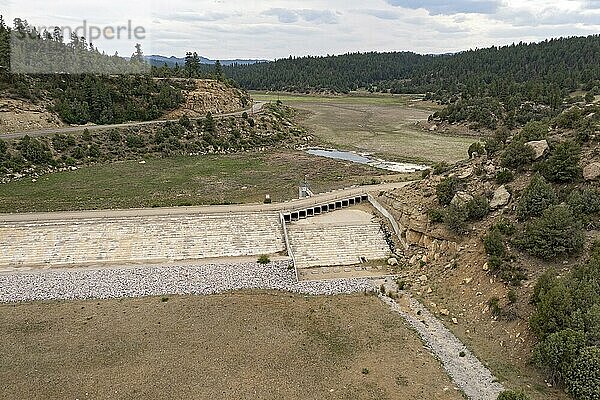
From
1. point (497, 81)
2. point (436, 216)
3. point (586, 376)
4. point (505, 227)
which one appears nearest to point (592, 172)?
point (505, 227)

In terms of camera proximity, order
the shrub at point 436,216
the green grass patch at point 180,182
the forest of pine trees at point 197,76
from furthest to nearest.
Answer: the forest of pine trees at point 197,76, the green grass patch at point 180,182, the shrub at point 436,216

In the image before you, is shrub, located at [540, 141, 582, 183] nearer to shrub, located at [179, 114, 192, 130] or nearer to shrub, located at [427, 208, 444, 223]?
shrub, located at [427, 208, 444, 223]

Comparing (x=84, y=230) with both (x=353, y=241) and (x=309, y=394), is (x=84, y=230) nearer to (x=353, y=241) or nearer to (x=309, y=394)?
(x=353, y=241)

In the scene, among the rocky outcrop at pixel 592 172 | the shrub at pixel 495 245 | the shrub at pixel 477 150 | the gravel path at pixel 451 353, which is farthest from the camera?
the shrub at pixel 477 150

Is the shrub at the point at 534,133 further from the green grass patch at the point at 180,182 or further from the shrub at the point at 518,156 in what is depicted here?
the green grass patch at the point at 180,182

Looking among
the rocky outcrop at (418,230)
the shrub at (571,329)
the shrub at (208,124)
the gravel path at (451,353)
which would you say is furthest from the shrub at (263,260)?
the shrub at (208,124)

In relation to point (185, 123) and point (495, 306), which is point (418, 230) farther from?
point (185, 123)

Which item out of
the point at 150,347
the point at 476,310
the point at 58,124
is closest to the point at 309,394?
the point at 150,347
